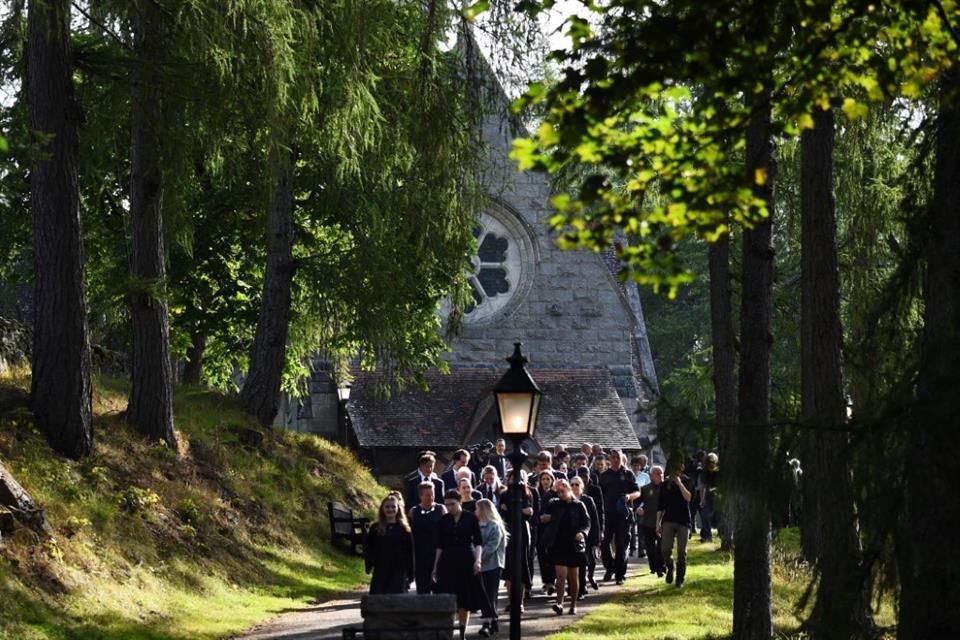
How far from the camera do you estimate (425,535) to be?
1941cm

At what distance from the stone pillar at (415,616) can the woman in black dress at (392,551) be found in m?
4.46

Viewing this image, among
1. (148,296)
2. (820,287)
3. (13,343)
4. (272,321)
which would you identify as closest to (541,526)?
(148,296)

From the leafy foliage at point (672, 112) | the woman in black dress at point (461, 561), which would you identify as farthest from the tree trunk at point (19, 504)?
the leafy foliage at point (672, 112)

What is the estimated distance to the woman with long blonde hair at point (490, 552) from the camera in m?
19.4

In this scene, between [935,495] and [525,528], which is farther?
[525,528]

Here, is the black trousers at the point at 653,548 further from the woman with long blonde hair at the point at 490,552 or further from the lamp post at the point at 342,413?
the lamp post at the point at 342,413

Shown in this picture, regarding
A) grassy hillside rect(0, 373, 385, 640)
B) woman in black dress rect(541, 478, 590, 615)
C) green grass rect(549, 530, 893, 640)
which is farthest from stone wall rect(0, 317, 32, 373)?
green grass rect(549, 530, 893, 640)

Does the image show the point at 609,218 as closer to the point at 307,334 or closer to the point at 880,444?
the point at 880,444

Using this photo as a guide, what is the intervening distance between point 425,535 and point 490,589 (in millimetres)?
948

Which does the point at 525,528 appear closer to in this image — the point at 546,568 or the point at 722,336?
the point at 546,568

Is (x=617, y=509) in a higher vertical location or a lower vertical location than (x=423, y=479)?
lower

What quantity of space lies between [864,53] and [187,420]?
21.5 metres

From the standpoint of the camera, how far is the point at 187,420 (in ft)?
93.8

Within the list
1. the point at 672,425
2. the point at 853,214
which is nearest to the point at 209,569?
the point at 853,214
